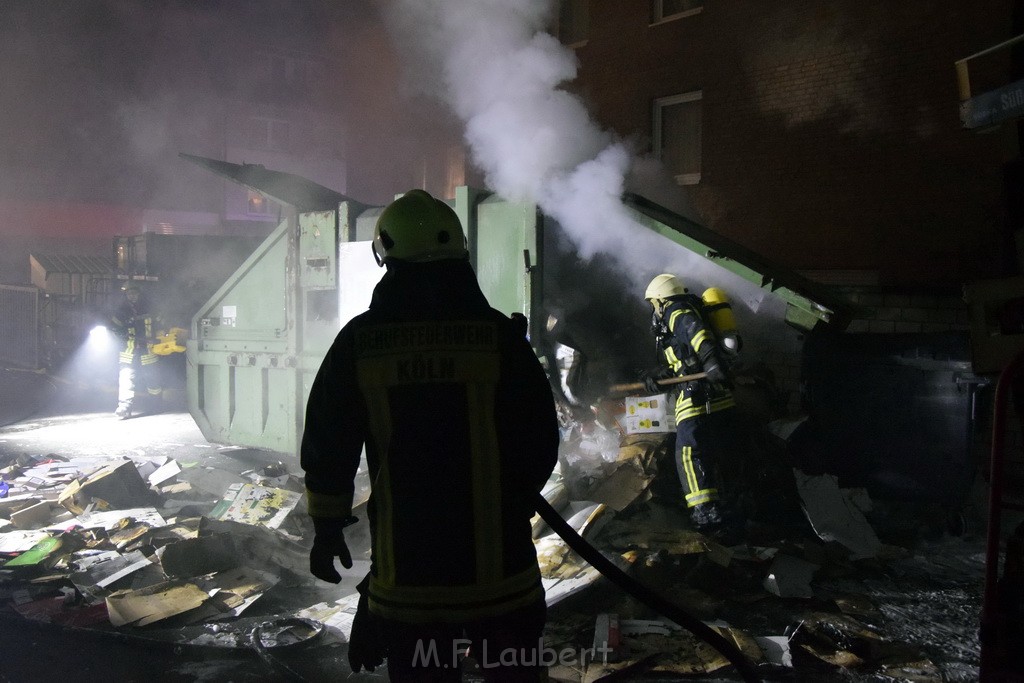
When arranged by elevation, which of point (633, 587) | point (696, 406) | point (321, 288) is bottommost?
point (633, 587)

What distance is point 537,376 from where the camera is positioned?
5.99 feet

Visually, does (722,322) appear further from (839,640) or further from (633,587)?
(633,587)

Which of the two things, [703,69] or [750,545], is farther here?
[703,69]

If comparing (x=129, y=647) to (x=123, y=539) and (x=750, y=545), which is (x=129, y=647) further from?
(x=750, y=545)

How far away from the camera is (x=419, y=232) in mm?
1855

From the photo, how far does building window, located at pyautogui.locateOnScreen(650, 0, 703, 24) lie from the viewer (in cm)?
963

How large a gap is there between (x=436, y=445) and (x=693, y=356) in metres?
3.21

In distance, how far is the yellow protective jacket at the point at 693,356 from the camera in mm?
4457

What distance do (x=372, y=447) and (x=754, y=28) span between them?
894cm

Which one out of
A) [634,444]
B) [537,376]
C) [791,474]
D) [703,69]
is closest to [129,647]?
[537,376]

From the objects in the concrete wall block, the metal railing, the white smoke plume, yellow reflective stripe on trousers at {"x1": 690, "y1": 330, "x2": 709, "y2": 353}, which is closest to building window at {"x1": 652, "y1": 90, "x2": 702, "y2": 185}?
the white smoke plume

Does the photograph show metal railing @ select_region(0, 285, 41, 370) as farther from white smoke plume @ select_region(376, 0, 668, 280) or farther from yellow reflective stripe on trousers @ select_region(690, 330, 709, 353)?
yellow reflective stripe on trousers @ select_region(690, 330, 709, 353)

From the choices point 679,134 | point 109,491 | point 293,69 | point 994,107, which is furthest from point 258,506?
point 293,69

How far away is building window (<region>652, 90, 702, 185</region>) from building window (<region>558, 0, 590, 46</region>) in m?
1.96
